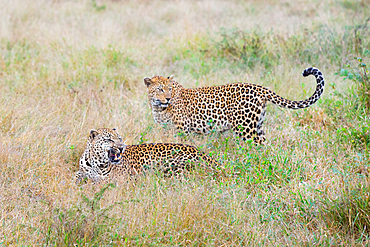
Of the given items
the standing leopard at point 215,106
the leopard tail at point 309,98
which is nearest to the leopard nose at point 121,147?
the standing leopard at point 215,106

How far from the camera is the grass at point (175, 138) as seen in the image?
147 inches

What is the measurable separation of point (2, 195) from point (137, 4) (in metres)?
13.1

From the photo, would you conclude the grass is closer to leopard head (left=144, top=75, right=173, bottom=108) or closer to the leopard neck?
the leopard neck

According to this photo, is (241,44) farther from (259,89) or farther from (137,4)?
(137,4)

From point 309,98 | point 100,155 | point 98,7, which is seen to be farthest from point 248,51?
point 98,7

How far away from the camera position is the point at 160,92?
6.41 metres

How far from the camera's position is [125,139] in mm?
5996

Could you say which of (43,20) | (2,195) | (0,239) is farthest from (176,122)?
(43,20)

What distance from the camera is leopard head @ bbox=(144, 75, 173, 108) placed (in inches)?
250

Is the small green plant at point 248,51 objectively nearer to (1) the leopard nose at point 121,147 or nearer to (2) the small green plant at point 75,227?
(1) the leopard nose at point 121,147

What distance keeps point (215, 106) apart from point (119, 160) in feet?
5.82

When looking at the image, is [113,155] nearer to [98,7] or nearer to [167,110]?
[167,110]

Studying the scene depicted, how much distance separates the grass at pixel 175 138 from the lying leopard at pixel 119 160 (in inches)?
8.5

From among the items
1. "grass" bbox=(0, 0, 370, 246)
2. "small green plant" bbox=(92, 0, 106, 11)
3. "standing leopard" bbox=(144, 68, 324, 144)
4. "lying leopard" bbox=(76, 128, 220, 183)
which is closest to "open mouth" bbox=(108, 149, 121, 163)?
"lying leopard" bbox=(76, 128, 220, 183)
